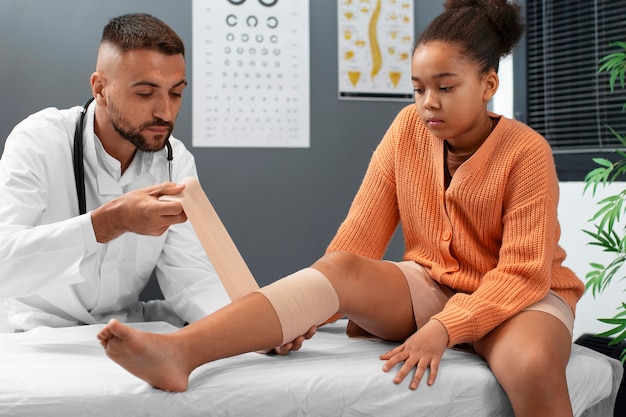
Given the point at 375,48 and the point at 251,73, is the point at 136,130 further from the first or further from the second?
the point at 375,48

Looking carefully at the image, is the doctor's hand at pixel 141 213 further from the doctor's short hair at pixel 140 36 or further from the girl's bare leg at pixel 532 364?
the girl's bare leg at pixel 532 364

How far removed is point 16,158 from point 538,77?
203 cm

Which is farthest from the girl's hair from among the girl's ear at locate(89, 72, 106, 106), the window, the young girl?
the window

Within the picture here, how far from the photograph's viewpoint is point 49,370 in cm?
133

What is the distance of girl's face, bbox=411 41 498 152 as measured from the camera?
159 centimetres

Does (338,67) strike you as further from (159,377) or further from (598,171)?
(159,377)

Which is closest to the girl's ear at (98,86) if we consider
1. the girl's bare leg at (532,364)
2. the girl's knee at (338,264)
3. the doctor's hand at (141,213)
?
the doctor's hand at (141,213)

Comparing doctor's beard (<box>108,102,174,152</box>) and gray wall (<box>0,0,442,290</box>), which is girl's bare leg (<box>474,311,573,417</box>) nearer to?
doctor's beard (<box>108,102,174,152</box>)

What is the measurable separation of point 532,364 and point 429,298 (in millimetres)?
347

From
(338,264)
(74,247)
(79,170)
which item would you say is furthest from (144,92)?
(338,264)

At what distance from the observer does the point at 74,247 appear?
158 cm

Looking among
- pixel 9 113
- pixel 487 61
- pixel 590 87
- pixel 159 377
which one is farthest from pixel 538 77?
pixel 159 377

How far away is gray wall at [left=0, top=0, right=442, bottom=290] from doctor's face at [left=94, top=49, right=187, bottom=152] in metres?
0.59

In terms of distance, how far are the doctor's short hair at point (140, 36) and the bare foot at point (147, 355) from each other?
0.82 meters
